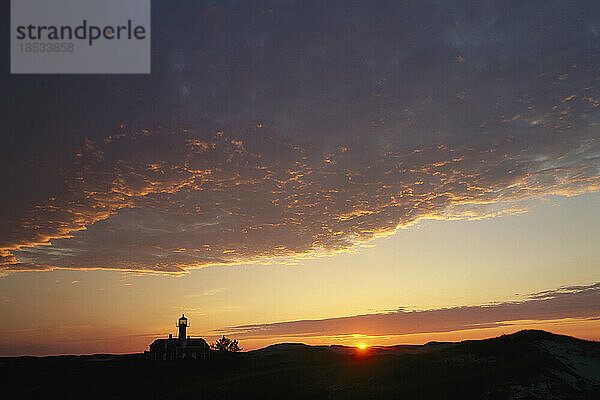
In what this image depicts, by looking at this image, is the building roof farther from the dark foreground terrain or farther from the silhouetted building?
the dark foreground terrain

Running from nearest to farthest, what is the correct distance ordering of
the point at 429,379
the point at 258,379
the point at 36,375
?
the point at 429,379 < the point at 258,379 < the point at 36,375

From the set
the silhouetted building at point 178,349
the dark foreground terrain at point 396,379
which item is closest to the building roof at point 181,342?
the silhouetted building at point 178,349

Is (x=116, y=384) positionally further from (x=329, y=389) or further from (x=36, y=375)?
(x=329, y=389)

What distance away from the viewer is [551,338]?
44.1 m

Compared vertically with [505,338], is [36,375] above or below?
below

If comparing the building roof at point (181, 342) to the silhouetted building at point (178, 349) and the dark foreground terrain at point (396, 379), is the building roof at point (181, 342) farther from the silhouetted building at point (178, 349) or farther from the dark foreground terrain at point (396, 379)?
the dark foreground terrain at point (396, 379)

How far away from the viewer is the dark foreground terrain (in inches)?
1330

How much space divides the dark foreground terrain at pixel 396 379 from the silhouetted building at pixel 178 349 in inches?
475

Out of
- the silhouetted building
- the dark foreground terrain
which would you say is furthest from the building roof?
the dark foreground terrain

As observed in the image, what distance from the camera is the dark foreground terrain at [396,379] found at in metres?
33.8

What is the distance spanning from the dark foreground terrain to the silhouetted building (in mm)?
12072

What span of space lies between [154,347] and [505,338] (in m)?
55.3

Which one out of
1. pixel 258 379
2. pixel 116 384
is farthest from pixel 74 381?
pixel 258 379

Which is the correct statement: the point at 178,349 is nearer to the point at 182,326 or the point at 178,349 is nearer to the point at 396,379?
the point at 182,326
